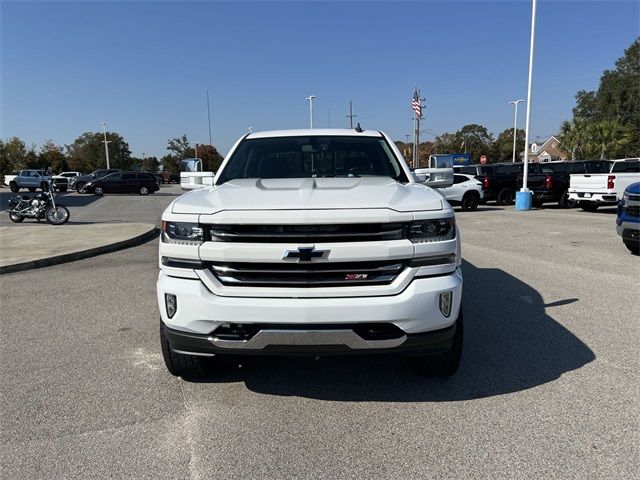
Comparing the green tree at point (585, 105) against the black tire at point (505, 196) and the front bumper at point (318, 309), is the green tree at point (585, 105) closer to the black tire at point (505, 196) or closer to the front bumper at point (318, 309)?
A: the black tire at point (505, 196)

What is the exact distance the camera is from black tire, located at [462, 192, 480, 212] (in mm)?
19903

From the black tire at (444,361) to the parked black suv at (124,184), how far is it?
34906 millimetres

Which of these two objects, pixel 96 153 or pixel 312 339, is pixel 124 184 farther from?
pixel 96 153

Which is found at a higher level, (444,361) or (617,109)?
(617,109)

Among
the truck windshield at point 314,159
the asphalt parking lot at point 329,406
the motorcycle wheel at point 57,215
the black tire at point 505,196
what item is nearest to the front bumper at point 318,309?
the asphalt parking lot at point 329,406

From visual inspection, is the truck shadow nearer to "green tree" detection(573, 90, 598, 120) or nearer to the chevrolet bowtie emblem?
the chevrolet bowtie emblem

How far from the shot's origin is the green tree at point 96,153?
87625 millimetres

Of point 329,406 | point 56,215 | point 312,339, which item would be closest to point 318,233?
point 312,339

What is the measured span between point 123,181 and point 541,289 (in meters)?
34.1

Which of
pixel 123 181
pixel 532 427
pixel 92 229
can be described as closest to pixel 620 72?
pixel 123 181

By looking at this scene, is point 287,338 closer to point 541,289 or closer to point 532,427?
point 532,427

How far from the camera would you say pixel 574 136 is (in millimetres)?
55906

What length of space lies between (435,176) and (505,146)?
9841 cm

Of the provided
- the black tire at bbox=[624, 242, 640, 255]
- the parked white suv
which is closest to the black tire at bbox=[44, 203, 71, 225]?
the parked white suv
